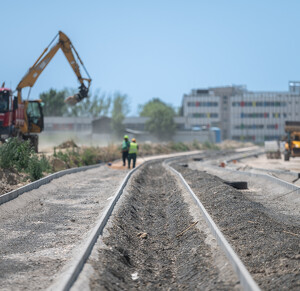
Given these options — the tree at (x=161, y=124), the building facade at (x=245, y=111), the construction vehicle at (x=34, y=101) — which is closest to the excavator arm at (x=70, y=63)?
the construction vehicle at (x=34, y=101)

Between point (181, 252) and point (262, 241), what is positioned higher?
point (262, 241)

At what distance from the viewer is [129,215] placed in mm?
13016

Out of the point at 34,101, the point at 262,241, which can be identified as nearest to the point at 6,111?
the point at 34,101

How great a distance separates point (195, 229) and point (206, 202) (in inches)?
172

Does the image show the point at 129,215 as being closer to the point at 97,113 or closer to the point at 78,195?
the point at 78,195

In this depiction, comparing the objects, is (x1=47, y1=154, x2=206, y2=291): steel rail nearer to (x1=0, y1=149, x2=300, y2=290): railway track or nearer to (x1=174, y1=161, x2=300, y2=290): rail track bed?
(x1=0, y1=149, x2=300, y2=290): railway track

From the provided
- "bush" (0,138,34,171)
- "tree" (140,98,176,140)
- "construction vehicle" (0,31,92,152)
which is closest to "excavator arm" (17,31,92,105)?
"construction vehicle" (0,31,92,152)

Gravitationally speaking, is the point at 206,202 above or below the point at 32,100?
below

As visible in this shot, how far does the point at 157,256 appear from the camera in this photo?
30.8 ft

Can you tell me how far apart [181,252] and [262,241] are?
1449mm

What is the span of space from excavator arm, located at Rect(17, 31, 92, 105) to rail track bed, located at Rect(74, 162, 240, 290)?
1996 centimetres

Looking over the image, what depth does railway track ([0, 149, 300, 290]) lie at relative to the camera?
6.95 metres

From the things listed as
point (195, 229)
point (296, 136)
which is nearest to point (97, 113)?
point (296, 136)

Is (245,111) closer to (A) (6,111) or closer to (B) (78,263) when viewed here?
(A) (6,111)
